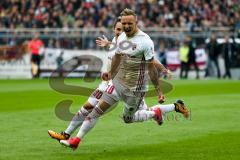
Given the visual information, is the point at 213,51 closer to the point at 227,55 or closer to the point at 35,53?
the point at 227,55

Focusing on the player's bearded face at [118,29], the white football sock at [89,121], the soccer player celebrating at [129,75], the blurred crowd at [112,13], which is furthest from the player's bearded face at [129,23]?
the blurred crowd at [112,13]

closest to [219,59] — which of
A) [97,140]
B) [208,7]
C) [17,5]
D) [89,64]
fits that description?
[208,7]

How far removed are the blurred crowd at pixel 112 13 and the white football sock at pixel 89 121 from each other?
26.8 metres

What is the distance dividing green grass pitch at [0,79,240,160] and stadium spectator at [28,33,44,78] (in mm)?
15539

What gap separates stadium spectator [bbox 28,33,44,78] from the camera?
3584cm

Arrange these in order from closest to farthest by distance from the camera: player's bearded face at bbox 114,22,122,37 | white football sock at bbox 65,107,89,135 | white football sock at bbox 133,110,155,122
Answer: white football sock at bbox 133,110,155,122, white football sock at bbox 65,107,89,135, player's bearded face at bbox 114,22,122,37

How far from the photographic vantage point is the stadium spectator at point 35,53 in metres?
35.8

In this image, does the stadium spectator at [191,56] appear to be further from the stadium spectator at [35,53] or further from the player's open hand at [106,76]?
the player's open hand at [106,76]

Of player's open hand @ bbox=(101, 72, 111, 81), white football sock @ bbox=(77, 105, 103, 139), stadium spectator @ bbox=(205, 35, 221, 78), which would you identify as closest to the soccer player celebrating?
white football sock @ bbox=(77, 105, 103, 139)

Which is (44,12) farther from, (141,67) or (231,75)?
(141,67)

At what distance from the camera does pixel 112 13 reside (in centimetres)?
4025

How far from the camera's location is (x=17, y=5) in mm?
42344

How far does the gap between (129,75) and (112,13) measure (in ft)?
95.9

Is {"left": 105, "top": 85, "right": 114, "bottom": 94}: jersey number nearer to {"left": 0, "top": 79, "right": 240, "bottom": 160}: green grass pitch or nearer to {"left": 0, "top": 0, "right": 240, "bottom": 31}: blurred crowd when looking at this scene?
{"left": 0, "top": 79, "right": 240, "bottom": 160}: green grass pitch
